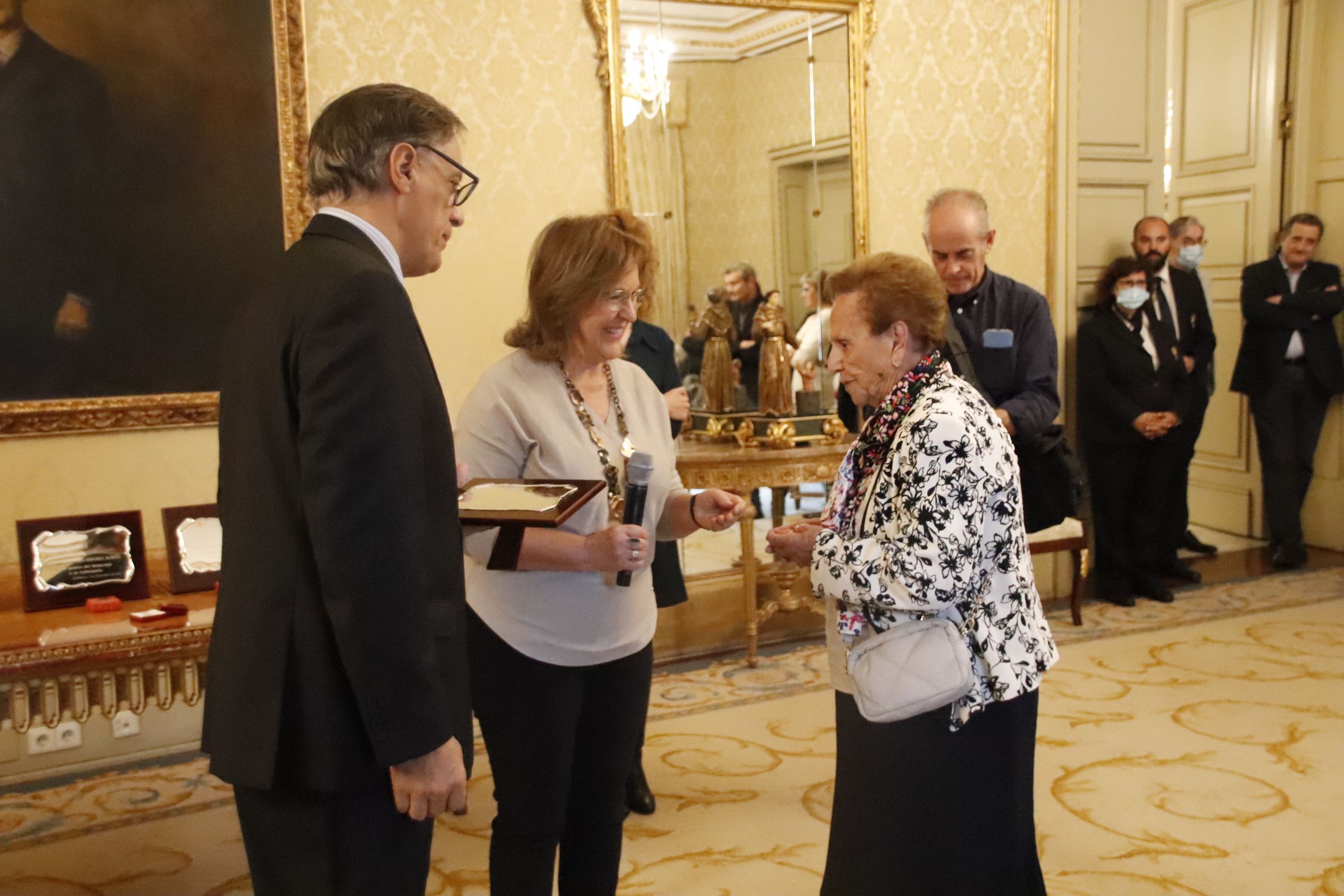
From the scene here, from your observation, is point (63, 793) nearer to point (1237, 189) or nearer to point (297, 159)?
point (297, 159)

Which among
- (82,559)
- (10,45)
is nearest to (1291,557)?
(82,559)

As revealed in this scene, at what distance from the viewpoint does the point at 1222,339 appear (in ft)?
23.5

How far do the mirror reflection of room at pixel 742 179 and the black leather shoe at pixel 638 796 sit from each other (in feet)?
6.01

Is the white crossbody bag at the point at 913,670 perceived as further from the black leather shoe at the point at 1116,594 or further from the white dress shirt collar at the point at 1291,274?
the white dress shirt collar at the point at 1291,274

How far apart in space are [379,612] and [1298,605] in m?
5.45

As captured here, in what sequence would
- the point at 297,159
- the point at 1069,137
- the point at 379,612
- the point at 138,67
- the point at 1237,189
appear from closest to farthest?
the point at 379,612 → the point at 138,67 → the point at 297,159 → the point at 1069,137 → the point at 1237,189

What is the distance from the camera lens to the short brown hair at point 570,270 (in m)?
2.11

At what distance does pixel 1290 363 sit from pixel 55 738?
6.31 m

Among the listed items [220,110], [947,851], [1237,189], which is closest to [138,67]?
[220,110]

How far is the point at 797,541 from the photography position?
2.16 meters

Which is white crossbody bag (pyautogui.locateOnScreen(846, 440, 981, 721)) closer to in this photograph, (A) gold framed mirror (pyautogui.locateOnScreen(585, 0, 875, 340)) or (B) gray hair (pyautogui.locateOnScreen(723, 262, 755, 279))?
(A) gold framed mirror (pyautogui.locateOnScreen(585, 0, 875, 340))

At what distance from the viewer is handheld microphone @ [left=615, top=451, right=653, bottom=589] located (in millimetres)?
2006

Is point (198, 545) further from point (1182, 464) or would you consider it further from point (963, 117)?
point (1182, 464)

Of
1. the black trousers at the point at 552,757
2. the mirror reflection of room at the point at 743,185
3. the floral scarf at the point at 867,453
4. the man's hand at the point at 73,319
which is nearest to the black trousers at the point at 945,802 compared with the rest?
the floral scarf at the point at 867,453
